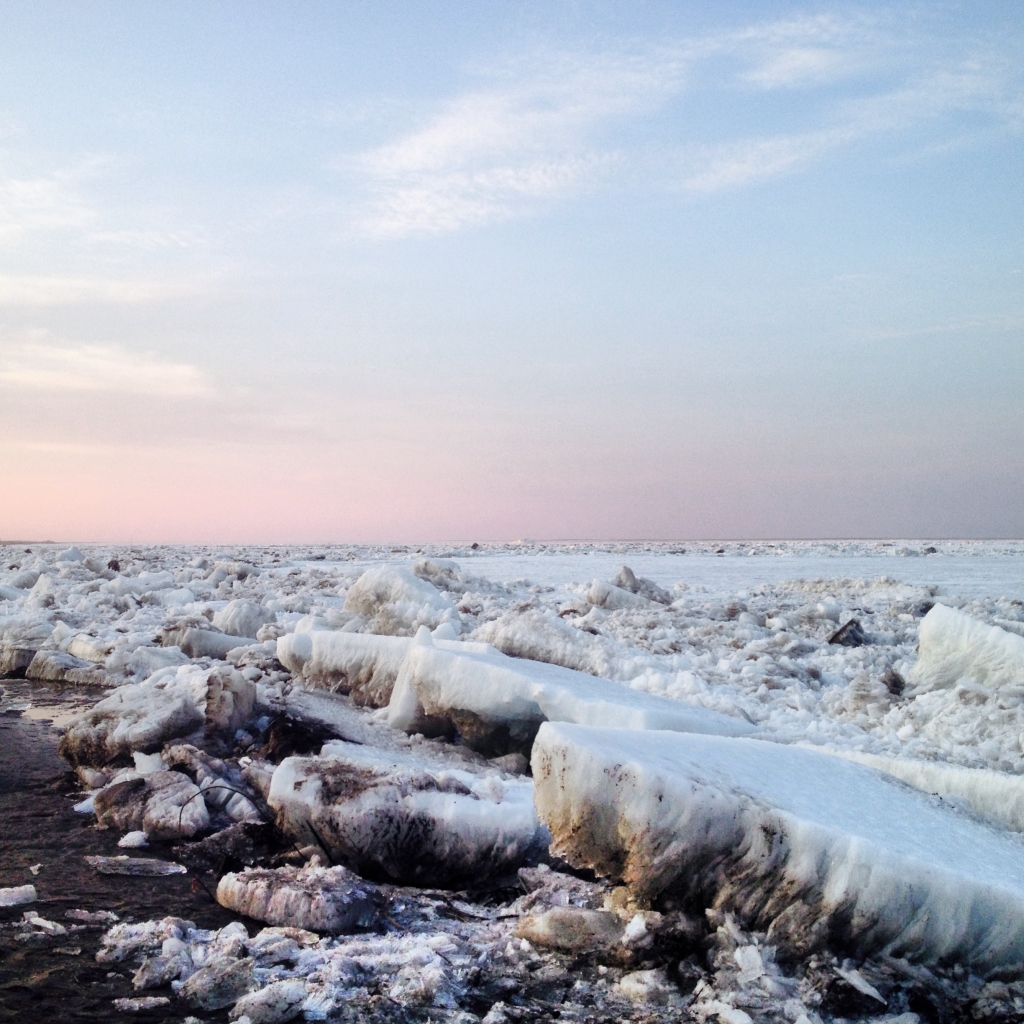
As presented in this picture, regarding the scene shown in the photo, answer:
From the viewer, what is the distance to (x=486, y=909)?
2596mm

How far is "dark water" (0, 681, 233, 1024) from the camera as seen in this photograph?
2.04 m

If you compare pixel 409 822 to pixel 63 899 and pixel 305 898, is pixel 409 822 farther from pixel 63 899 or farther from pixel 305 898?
pixel 63 899

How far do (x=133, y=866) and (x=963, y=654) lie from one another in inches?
158

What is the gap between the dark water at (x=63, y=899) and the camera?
2.04 metres

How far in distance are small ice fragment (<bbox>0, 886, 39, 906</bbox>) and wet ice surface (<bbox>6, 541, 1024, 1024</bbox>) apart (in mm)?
44

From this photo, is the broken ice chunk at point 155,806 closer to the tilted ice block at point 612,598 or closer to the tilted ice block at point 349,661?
the tilted ice block at point 349,661

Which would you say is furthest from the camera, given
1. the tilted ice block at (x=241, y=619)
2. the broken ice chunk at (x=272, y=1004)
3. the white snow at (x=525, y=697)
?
the tilted ice block at (x=241, y=619)

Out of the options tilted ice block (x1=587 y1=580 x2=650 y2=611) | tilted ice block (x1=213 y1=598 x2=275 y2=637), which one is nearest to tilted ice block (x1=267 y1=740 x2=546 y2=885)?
tilted ice block (x1=213 y1=598 x2=275 y2=637)

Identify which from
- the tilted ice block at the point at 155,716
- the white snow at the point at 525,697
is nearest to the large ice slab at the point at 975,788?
the white snow at the point at 525,697

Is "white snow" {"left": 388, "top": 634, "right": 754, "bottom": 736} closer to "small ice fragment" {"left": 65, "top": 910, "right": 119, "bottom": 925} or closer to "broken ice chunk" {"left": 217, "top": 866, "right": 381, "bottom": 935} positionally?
"broken ice chunk" {"left": 217, "top": 866, "right": 381, "bottom": 935}

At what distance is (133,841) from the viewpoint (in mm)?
3123

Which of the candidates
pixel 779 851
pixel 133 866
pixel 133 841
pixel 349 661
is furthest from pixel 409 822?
pixel 349 661

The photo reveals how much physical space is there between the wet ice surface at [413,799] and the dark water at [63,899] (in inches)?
0.5

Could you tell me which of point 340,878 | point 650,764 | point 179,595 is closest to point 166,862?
point 340,878
